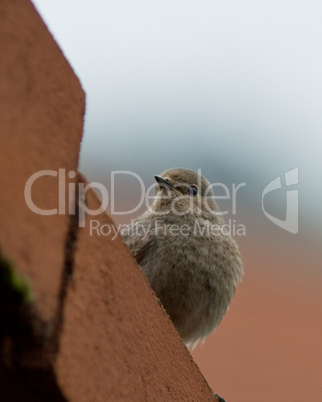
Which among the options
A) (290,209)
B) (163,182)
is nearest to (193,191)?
(163,182)

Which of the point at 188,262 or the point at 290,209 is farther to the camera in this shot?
the point at 290,209

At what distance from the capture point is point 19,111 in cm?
127

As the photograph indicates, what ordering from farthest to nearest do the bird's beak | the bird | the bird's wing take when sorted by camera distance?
the bird's beak < the bird's wing < the bird

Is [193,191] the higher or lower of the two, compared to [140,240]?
higher

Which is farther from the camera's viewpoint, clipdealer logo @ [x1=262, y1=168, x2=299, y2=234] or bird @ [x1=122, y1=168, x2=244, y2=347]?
clipdealer logo @ [x1=262, y1=168, x2=299, y2=234]

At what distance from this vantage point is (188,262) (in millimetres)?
3469

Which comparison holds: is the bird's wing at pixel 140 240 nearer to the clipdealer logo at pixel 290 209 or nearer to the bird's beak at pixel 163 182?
the bird's beak at pixel 163 182

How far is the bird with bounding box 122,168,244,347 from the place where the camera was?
3426mm

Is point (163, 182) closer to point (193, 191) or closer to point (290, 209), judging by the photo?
point (193, 191)

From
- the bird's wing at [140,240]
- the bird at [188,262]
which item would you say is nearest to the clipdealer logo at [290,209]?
the bird at [188,262]

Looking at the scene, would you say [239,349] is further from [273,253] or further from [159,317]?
[159,317]

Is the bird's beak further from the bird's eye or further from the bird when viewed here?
the bird

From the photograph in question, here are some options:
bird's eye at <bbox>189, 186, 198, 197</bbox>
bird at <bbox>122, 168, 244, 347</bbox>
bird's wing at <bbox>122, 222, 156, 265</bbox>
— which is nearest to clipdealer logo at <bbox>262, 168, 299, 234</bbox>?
bird's eye at <bbox>189, 186, 198, 197</bbox>

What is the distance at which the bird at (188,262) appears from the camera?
3.43m
